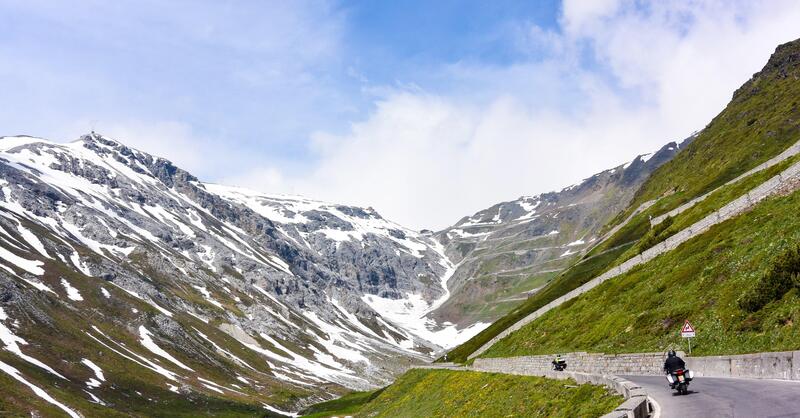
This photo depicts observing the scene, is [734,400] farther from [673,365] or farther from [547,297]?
[547,297]

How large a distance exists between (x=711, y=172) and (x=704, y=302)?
125 metres

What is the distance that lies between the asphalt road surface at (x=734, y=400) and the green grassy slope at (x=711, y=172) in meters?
55.9

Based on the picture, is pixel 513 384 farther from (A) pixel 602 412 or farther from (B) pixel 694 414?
(B) pixel 694 414

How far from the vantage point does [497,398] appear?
47.0 metres

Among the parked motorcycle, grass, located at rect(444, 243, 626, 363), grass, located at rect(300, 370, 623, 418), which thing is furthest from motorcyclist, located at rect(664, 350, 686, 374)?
grass, located at rect(444, 243, 626, 363)

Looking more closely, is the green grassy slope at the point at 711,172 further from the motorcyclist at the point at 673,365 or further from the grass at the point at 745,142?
the motorcyclist at the point at 673,365

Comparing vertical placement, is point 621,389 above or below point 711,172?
below

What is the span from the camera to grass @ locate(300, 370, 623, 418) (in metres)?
29.1

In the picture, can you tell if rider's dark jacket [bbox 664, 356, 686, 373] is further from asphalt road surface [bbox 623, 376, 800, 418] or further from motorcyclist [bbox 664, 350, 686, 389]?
asphalt road surface [bbox 623, 376, 800, 418]

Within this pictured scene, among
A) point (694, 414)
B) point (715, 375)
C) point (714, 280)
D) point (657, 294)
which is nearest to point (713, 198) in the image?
point (657, 294)

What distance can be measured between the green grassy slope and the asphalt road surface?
5587 cm

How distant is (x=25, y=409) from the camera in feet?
380

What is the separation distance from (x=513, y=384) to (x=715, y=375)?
18546 millimetres

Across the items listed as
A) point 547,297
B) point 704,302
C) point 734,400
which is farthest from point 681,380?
point 547,297
